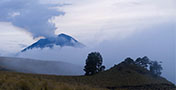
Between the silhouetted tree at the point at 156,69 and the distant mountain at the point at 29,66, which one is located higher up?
the distant mountain at the point at 29,66

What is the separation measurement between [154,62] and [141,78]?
11345 millimetres

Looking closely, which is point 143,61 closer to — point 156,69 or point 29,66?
point 156,69

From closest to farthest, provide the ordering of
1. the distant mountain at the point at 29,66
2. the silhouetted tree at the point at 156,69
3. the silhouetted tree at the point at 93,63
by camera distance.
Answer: the silhouetted tree at the point at 156,69, the silhouetted tree at the point at 93,63, the distant mountain at the point at 29,66

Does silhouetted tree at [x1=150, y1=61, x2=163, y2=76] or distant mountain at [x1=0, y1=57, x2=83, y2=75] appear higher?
distant mountain at [x1=0, y1=57, x2=83, y2=75]

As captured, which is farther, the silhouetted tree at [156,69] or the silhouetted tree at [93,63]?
the silhouetted tree at [93,63]

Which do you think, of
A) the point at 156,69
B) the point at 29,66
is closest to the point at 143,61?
the point at 156,69

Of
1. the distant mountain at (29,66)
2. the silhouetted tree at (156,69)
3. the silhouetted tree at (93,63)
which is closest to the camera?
the silhouetted tree at (156,69)

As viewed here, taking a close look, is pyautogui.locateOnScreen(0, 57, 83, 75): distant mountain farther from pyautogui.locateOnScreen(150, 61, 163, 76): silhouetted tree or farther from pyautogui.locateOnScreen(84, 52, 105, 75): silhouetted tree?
pyautogui.locateOnScreen(150, 61, 163, 76): silhouetted tree

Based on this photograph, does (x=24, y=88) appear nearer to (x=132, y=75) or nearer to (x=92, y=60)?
(x=132, y=75)

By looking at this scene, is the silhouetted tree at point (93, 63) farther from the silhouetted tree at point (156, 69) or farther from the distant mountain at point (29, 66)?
the distant mountain at point (29, 66)

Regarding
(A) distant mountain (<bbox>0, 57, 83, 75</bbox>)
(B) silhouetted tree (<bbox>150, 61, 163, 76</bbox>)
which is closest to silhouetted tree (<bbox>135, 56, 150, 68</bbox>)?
(B) silhouetted tree (<bbox>150, 61, 163, 76</bbox>)

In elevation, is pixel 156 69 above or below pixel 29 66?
below

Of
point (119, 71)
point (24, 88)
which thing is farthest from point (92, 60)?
point (24, 88)

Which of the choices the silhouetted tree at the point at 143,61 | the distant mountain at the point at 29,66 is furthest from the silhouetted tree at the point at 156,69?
the distant mountain at the point at 29,66
